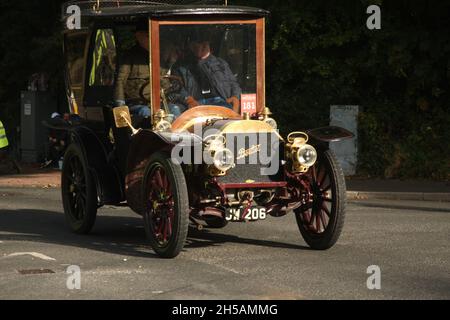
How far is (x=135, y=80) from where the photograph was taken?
1168 cm

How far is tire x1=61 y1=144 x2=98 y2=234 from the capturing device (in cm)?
1198

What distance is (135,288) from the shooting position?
28.8 feet

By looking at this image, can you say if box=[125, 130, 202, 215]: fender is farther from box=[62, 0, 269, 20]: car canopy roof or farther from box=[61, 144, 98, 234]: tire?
box=[62, 0, 269, 20]: car canopy roof

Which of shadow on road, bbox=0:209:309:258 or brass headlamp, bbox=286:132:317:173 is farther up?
brass headlamp, bbox=286:132:317:173

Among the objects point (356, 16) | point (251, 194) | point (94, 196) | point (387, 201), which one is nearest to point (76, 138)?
point (94, 196)

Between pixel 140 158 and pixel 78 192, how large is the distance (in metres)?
1.67

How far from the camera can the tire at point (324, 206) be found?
34.9 ft

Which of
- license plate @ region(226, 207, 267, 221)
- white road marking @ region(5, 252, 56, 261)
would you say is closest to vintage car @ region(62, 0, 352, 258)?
license plate @ region(226, 207, 267, 221)

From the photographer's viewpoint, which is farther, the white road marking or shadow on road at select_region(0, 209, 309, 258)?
shadow on road at select_region(0, 209, 309, 258)

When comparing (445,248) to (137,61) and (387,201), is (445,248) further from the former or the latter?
(387,201)

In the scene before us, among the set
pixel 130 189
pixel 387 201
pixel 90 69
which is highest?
pixel 90 69

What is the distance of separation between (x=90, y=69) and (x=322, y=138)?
9.96 feet

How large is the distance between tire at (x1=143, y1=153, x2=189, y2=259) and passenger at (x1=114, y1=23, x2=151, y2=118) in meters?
1.05
